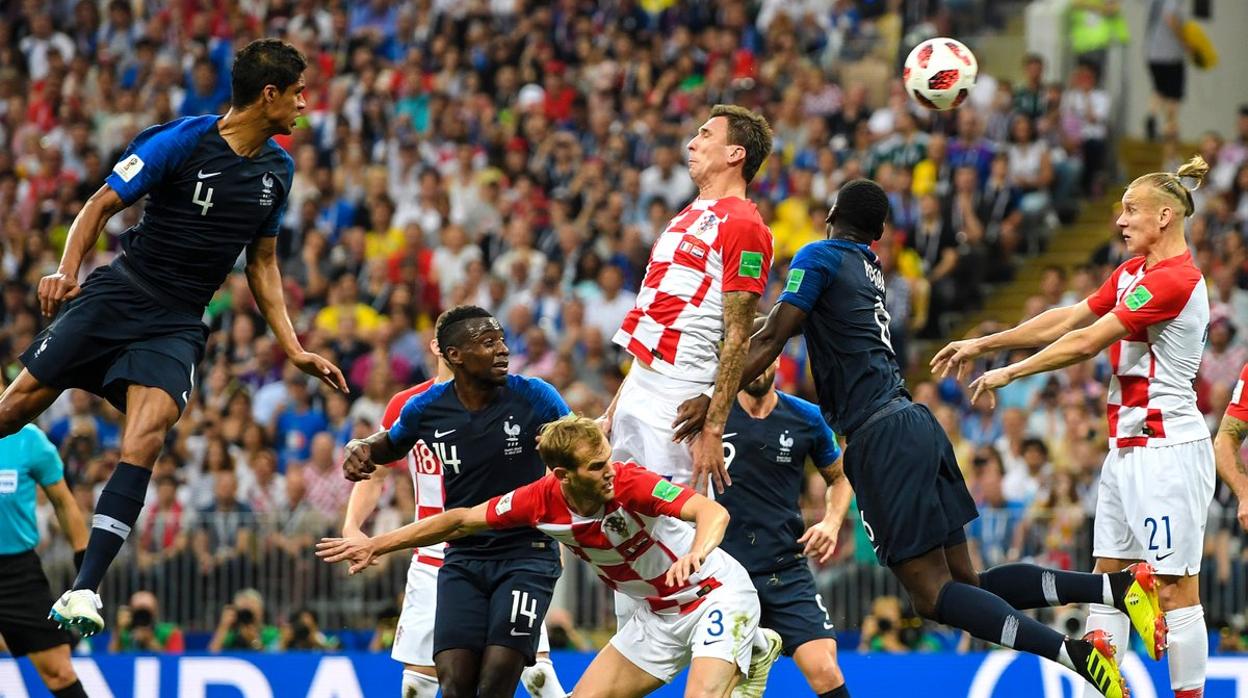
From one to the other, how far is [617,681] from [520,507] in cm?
94

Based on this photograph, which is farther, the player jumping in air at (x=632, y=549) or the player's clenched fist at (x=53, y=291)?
the player's clenched fist at (x=53, y=291)

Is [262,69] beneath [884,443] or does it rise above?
above

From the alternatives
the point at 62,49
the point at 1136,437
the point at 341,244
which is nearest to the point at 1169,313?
the point at 1136,437

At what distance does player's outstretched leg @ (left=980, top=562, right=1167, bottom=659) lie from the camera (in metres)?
8.73

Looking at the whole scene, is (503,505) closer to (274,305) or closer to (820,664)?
(274,305)

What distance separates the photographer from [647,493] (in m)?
8.28

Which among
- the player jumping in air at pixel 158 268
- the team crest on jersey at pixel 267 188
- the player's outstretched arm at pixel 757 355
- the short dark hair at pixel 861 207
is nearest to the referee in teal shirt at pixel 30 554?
the player jumping in air at pixel 158 268

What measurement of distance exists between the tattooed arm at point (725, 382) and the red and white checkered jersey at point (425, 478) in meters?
1.56

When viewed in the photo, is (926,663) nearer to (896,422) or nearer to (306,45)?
(896,422)

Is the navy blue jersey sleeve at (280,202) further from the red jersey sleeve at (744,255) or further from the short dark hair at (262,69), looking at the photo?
A: the red jersey sleeve at (744,255)

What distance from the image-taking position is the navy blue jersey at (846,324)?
28.9 feet

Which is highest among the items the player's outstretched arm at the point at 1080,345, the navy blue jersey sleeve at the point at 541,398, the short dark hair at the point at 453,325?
the short dark hair at the point at 453,325

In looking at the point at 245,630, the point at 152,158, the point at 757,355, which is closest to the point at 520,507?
the point at 757,355

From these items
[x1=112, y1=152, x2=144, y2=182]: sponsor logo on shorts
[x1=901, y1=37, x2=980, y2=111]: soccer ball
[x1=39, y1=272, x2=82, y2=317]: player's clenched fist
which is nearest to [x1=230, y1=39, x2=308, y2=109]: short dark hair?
[x1=112, y1=152, x2=144, y2=182]: sponsor logo on shorts
